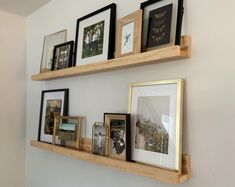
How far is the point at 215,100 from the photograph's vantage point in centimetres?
99

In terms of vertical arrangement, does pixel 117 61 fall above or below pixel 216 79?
above

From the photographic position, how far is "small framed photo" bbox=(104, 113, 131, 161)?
1.22m

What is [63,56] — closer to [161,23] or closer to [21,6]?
[21,6]

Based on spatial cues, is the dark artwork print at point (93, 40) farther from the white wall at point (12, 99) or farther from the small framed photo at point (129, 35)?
the white wall at point (12, 99)

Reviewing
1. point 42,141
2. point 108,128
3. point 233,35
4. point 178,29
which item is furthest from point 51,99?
point 233,35

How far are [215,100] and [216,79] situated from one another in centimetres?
9

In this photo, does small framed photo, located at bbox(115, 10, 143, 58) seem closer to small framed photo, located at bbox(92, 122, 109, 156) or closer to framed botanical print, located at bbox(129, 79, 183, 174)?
framed botanical print, located at bbox(129, 79, 183, 174)

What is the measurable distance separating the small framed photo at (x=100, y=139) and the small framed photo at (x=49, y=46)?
29.4 inches

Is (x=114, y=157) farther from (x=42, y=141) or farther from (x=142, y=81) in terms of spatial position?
(x=42, y=141)

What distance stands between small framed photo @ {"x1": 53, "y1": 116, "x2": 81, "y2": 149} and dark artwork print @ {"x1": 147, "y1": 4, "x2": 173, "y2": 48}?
74cm

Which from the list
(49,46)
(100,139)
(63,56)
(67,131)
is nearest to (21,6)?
(49,46)

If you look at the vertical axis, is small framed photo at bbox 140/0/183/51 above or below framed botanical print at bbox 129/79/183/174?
above

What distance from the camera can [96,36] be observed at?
151 cm

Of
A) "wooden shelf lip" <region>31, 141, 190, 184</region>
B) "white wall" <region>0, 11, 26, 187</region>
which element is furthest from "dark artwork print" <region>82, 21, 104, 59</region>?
"white wall" <region>0, 11, 26, 187</region>
